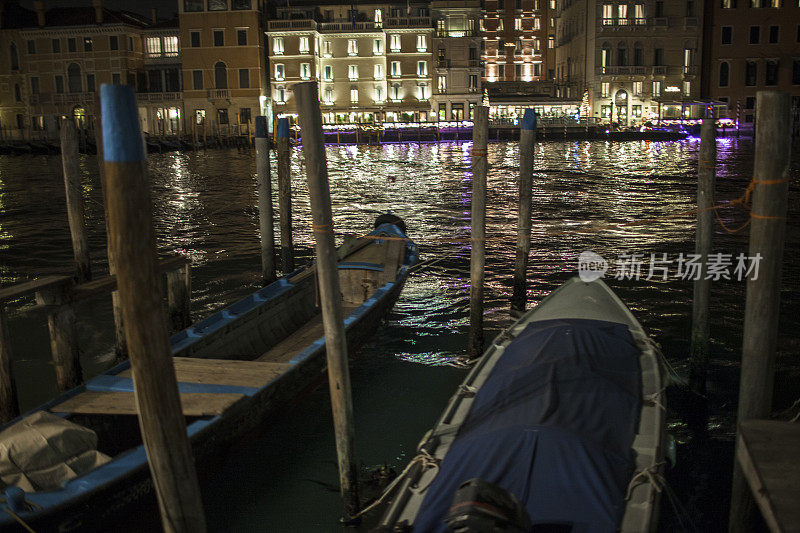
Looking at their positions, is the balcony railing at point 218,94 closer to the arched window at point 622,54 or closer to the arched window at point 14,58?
the arched window at point 14,58

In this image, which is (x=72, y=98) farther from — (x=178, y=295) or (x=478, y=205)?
(x=478, y=205)

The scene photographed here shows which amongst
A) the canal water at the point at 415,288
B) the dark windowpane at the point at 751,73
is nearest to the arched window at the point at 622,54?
the dark windowpane at the point at 751,73

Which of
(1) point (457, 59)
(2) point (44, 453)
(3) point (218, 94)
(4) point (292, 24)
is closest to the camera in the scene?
(2) point (44, 453)

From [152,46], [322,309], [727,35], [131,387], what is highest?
[152,46]

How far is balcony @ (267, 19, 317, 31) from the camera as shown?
1996 inches

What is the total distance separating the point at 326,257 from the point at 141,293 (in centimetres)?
161

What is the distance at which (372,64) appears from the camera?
53125 millimetres

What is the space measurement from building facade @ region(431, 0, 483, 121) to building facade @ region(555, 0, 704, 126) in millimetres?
8496

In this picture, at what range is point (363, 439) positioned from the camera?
19.1 ft

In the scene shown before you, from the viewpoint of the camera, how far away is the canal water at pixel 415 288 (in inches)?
206

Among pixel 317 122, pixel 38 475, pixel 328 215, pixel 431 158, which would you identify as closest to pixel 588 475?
pixel 328 215

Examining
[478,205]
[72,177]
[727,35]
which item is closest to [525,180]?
[478,205]

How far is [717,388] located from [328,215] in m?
4.49

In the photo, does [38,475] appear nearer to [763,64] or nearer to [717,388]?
[717,388]
